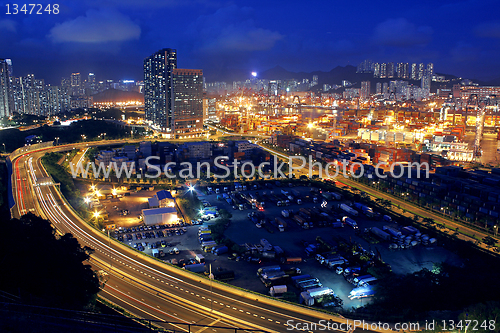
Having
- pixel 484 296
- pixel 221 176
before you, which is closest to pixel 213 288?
pixel 484 296

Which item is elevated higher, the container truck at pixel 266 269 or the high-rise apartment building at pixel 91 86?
the high-rise apartment building at pixel 91 86

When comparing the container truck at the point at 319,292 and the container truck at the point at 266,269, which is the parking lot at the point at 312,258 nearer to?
the container truck at the point at 266,269

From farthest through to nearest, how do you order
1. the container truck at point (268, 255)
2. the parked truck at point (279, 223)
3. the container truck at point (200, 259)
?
the parked truck at point (279, 223), the container truck at point (268, 255), the container truck at point (200, 259)

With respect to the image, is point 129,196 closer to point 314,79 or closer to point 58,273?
point 58,273

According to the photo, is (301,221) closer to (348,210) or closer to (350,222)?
(350,222)

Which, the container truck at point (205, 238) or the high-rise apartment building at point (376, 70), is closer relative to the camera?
the container truck at point (205, 238)

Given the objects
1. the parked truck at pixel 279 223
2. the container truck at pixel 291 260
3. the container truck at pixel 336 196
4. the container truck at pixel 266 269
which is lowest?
the container truck at pixel 291 260

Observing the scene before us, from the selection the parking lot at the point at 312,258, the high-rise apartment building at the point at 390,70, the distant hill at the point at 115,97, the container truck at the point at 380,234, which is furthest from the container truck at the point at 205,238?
the high-rise apartment building at the point at 390,70
